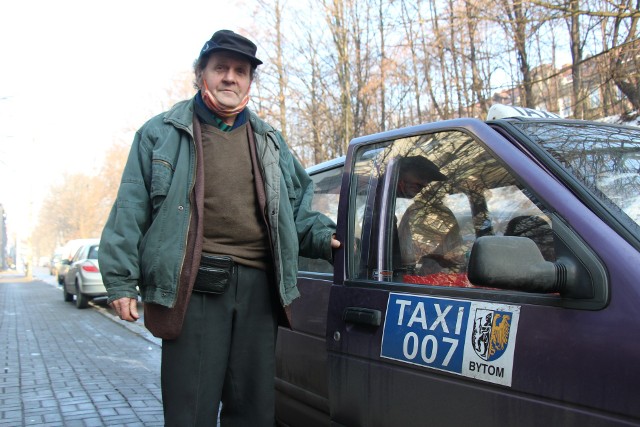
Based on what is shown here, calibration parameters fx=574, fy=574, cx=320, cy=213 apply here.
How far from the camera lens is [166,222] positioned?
2.13 metres

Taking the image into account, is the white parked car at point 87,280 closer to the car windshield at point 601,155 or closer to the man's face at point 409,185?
the man's face at point 409,185

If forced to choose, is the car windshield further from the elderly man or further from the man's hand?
the man's hand

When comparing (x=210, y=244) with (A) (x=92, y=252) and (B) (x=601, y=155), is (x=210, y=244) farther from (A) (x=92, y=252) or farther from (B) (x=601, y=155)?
(A) (x=92, y=252)

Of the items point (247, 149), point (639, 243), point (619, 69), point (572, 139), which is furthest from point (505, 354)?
point (619, 69)

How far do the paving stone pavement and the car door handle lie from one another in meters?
2.35

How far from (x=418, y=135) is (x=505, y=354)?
41.8 inches

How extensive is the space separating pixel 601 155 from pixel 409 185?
78 cm

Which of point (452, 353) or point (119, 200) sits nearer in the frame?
point (452, 353)

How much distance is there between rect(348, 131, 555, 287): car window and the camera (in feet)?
6.69

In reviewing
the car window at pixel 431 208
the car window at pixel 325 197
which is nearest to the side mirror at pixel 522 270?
the car window at pixel 431 208

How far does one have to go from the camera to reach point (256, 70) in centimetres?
250

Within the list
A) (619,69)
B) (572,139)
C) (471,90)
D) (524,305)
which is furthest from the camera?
(471,90)

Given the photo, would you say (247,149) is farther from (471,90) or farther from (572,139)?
(471,90)

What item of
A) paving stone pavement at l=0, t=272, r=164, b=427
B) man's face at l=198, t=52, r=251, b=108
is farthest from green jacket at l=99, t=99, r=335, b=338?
paving stone pavement at l=0, t=272, r=164, b=427
